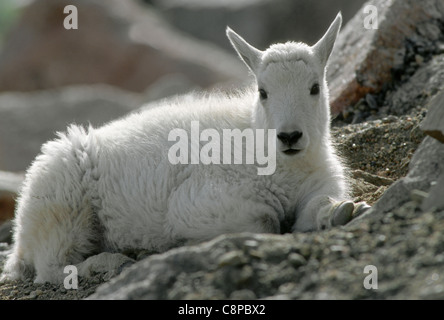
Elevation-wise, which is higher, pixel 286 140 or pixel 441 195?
pixel 286 140

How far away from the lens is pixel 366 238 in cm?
518

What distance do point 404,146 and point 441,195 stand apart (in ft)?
11.9

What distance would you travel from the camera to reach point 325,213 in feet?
21.4

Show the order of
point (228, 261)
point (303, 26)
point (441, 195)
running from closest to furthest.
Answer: point (228, 261) < point (441, 195) < point (303, 26)

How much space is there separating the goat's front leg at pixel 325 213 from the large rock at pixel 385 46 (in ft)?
13.1

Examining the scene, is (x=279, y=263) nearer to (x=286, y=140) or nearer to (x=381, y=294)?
(x=381, y=294)

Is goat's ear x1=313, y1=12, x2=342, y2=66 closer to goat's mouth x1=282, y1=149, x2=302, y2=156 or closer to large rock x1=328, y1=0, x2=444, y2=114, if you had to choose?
goat's mouth x1=282, y1=149, x2=302, y2=156

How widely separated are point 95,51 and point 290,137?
21901mm

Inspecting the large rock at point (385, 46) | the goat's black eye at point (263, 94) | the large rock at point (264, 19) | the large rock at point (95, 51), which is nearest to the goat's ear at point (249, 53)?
the goat's black eye at point (263, 94)

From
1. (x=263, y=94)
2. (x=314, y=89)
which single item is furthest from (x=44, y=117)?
(x=314, y=89)

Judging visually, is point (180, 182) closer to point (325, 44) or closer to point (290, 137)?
point (290, 137)

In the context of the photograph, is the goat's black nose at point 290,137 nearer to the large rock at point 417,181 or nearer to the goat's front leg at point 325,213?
the goat's front leg at point 325,213

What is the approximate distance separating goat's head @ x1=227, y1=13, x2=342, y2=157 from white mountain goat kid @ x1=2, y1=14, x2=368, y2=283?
0.4 inches
